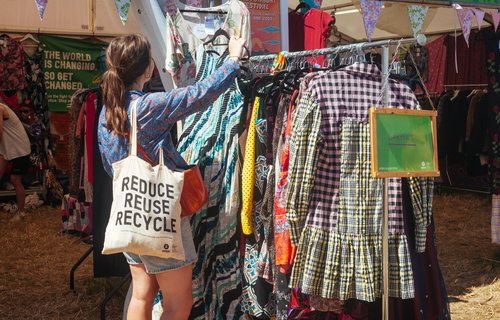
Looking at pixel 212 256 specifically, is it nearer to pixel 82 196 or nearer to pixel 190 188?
pixel 190 188

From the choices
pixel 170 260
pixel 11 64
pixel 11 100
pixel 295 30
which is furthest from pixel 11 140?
pixel 170 260

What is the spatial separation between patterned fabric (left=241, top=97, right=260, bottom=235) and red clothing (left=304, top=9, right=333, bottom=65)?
2.05 m

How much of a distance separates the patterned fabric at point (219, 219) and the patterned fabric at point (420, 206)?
0.84 meters

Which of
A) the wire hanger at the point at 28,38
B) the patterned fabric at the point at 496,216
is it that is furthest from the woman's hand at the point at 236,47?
the wire hanger at the point at 28,38

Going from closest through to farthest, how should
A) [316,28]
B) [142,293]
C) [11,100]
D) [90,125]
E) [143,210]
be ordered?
[143,210] → [142,293] → [90,125] → [316,28] → [11,100]

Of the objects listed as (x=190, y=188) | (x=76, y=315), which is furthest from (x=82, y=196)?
(x=190, y=188)

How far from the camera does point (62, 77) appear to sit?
342 inches

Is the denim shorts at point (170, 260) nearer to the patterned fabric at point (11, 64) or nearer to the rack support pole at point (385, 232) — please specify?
the rack support pole at point (385, 232)

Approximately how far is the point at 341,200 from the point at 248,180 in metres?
0.50

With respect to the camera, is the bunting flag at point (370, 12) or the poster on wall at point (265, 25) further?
the bunting flag at point (370, 12)

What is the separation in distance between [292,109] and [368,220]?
0.60m

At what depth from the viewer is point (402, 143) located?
8.01 feet

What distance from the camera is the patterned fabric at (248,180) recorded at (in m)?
2.96

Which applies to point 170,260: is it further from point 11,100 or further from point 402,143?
point 11,100
